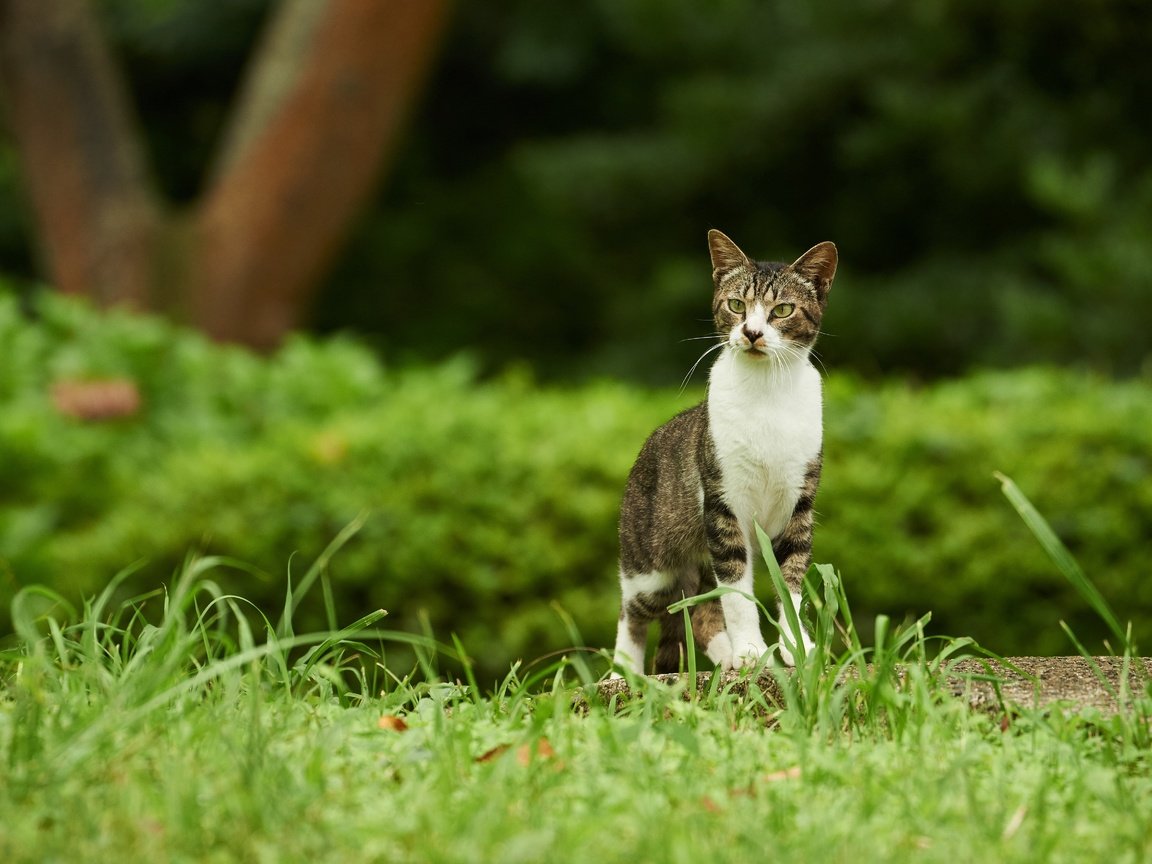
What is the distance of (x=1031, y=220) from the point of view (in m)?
10.8

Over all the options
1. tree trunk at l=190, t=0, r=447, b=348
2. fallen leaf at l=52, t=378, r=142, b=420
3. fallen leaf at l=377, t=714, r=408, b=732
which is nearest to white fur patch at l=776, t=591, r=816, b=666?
fallen leaf at l=377, t=714, r=408, b=732

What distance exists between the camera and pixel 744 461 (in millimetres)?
2445

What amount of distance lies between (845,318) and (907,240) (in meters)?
1.93

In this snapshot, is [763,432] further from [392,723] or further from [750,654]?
[392,723]

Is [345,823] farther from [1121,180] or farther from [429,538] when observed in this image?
[1121,180]

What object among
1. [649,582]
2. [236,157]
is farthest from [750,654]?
[236,157]

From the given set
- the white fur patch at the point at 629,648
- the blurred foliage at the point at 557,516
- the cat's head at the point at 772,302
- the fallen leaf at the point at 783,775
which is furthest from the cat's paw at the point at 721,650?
the blurred foliage at the point at 557,516

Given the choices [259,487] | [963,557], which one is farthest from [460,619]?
[963,557]

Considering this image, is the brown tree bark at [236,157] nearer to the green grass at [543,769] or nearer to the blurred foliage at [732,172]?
the blurred foliage at [732,172]

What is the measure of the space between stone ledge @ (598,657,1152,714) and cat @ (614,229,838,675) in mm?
152

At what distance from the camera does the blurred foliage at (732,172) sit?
8977mm

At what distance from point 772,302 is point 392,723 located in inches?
40.3

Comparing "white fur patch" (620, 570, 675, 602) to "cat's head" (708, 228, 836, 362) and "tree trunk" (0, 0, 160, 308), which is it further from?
"tree trunk" (0, 0, 160, 308)

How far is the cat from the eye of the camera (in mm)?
2449
